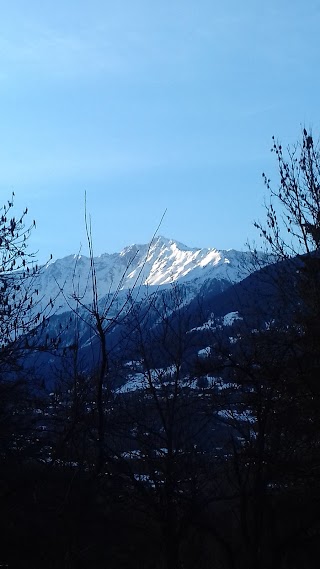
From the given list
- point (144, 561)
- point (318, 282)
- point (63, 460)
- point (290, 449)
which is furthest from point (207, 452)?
point (63, 460)

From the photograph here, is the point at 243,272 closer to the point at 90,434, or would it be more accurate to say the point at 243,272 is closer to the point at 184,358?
the point at 184,358

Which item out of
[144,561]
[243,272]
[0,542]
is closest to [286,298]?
[243,272]

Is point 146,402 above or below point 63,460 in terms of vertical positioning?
above

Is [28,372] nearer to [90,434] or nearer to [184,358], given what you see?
[90,434]

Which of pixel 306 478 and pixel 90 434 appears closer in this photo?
pixel 90 434

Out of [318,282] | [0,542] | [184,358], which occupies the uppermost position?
[318,282]

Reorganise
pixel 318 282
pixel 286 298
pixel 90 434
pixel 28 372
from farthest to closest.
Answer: pixel 286 298 → pixel 318 282 → pixel 28 372 → pixel 90 434

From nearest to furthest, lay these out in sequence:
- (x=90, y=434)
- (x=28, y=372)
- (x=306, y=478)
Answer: (x=90, y=434), (x=28, y=372), (x=306, y=478)

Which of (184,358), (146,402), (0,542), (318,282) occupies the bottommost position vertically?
(0,542)

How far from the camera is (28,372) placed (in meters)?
6.82

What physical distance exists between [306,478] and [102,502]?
255 centimetres

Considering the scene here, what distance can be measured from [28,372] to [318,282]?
5.41 m

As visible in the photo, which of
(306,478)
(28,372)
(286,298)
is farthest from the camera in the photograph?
(286,298)

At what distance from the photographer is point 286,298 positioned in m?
13.1
